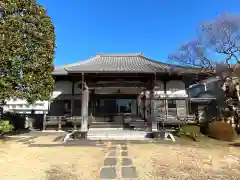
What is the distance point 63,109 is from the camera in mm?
15164

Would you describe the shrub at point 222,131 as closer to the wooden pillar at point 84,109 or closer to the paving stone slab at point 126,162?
the paving stone slab at point 126,162

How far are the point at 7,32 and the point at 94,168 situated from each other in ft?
28.3

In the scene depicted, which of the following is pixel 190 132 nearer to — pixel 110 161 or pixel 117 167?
pixel 110 161

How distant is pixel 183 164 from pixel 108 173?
2.37 m

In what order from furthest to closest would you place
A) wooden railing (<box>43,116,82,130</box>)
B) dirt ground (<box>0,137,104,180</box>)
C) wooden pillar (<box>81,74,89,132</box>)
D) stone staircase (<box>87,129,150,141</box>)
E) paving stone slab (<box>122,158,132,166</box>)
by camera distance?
wooden railing (<box>43,116,82,130</box>)
wooden pillar (<box>81,74,89,132</box>)
stone staircase (<box>87,129,150,141</box>)
paving stone slab (<box>122,158,132,166</box>)
dirt ground (<box>0,137,104,180</box>)

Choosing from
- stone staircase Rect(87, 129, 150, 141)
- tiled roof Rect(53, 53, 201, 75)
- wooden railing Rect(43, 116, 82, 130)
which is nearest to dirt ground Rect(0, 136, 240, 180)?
stone staircase Rect(87, 129, 150, 141)

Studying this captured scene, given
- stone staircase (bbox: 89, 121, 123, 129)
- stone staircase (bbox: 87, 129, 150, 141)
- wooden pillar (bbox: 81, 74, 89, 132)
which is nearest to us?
stone staircase (bbox: 87, 129, 150, 141)

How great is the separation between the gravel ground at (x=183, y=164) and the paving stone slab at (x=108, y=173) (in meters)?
0.68

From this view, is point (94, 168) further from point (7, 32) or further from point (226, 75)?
point (226, 75)

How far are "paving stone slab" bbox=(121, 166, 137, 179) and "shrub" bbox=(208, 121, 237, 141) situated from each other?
771cm

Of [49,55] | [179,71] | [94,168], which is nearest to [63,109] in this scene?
[49,55]

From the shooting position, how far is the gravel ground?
15.6ft

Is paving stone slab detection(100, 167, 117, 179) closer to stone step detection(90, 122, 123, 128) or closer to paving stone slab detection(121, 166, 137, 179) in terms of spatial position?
paving stone slab detection(121, 166, 137, 179)

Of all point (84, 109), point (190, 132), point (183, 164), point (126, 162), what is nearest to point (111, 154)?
point (126, 162)
